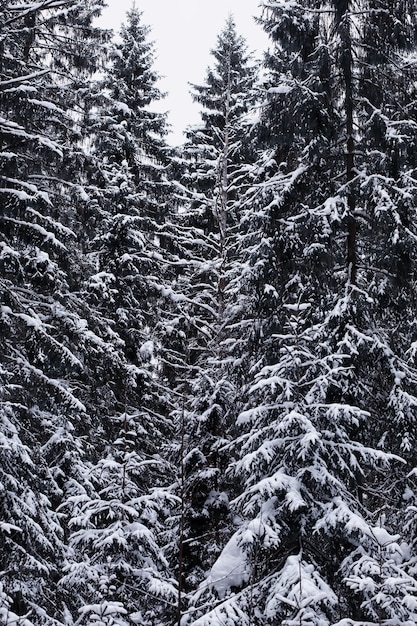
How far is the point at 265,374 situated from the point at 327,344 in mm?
1068

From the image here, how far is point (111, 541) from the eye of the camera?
24.5 ft

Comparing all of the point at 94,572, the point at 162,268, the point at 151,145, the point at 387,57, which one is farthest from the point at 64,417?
the point at 151,145

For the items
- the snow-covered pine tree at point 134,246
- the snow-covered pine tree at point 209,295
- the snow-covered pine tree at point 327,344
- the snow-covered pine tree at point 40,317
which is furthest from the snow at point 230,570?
the snow-covered pine tree at point 40,317

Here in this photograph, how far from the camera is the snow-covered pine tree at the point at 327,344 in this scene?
7.21m

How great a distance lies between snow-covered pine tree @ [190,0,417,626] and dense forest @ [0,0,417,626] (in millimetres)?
36

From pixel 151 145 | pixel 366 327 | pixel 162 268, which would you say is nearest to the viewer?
pixel 366 327

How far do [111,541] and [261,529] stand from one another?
6.01ft

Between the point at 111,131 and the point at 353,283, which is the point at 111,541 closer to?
the point at 353,283

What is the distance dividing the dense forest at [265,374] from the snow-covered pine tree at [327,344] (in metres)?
0.04

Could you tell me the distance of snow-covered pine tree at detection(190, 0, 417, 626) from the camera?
7207 mm

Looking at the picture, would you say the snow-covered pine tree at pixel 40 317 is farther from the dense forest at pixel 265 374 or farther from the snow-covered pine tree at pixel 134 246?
the snow-covered pine tree at pixel 134 246

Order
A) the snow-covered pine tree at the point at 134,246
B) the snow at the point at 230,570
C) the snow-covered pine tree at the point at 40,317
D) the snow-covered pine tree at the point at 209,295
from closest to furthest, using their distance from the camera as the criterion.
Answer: the snow at the point at 230,570
the snow-covered pine tree at the point at 40,317
the snow-covered pine tree at the point at 209,295
the snow-covered pine tree at the point at 134,246

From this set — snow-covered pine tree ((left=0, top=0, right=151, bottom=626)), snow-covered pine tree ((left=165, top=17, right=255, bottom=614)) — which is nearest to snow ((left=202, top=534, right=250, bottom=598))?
snow-covered pine tree ((left=165, top=17, right=255, bottom=614))

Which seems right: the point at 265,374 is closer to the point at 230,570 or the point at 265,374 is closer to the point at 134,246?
the point at 230,570
